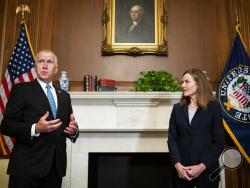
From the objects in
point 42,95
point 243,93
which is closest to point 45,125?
point 42,95

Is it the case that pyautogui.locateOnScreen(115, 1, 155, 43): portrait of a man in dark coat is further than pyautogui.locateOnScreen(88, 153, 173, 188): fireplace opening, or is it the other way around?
pyautogui.locateOnScreen(115, 1, 155, 43): portrait of a man in dark coat

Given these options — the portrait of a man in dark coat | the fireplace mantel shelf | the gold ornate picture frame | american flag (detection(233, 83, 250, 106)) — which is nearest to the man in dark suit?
the fireplace mantel shelf

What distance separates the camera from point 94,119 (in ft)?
11.8

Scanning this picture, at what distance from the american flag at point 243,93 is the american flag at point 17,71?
2.57 m

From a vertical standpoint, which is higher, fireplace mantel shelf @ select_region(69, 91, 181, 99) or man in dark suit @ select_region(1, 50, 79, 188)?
fireplace mantel shelf @ select_region(69, 91, 181, 99)

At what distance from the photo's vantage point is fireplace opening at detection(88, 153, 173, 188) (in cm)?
371

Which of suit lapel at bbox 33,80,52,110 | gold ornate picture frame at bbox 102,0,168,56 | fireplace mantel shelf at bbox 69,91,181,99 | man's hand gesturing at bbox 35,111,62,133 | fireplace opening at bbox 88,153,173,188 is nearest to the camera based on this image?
man's hand gesturing at bbox 35,111,62,133

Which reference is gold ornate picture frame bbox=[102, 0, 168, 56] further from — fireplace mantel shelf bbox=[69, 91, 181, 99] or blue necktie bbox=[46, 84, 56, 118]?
blue necktie bbox=[46, 84, 56, 118]

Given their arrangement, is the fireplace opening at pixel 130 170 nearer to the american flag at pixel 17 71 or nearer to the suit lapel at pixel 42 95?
the american flag at pixel 17 71

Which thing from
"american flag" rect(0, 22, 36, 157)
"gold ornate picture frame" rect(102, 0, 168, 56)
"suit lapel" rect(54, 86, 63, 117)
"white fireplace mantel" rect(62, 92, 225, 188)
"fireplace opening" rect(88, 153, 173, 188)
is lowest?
"fireplace opening" rect(88, 153, 173, 188)

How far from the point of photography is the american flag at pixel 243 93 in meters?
3.55

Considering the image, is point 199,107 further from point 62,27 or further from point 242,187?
point 62,27

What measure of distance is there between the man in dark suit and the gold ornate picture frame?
2041 millimetres

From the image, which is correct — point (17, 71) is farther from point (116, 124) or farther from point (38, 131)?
point (38, 131)
